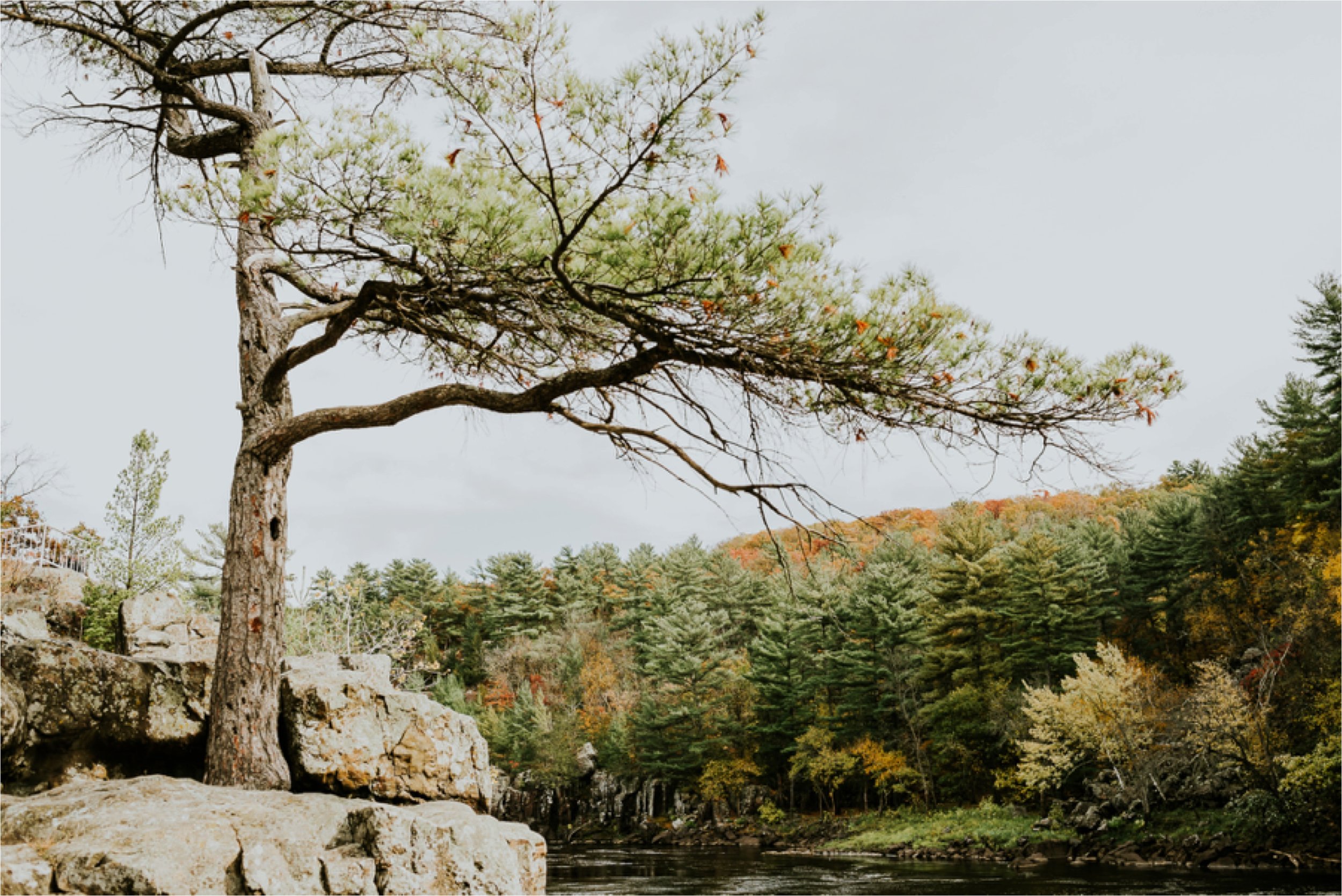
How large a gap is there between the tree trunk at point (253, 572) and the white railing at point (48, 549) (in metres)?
19.9

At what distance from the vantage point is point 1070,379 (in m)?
5.56

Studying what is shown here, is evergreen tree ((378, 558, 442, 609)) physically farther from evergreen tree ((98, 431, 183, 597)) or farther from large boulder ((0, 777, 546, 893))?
large boulder ((0, 777, 546, 893))

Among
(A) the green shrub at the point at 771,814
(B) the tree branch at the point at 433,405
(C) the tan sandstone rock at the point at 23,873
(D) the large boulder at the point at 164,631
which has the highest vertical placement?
(B) the tree branch at the point at 433,405

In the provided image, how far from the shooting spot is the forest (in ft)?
71.6

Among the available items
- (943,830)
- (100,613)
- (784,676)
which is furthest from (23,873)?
(784,676)

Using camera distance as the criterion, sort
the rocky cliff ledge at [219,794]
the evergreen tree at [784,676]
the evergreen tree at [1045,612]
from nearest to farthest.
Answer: the rocky cliff ledge at [219,794], the evergreen tree at [1045,612], the evergreen tree at [784,676]

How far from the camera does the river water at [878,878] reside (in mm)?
16734

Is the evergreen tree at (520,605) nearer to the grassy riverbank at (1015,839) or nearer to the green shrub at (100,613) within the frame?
the grassy riverbank at (1015,839)

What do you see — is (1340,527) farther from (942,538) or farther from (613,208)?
(613,208)

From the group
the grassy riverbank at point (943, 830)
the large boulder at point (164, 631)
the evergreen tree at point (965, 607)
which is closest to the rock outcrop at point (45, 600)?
the large boulder at point (164, 631)

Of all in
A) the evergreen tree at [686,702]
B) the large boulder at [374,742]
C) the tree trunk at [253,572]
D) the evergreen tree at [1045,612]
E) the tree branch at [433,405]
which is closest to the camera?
the tree trunk at [253,572]

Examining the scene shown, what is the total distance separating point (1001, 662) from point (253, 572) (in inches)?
1157

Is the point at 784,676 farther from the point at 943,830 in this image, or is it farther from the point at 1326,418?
the point at 1326,418

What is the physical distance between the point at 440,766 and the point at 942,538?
2877 centimetres
